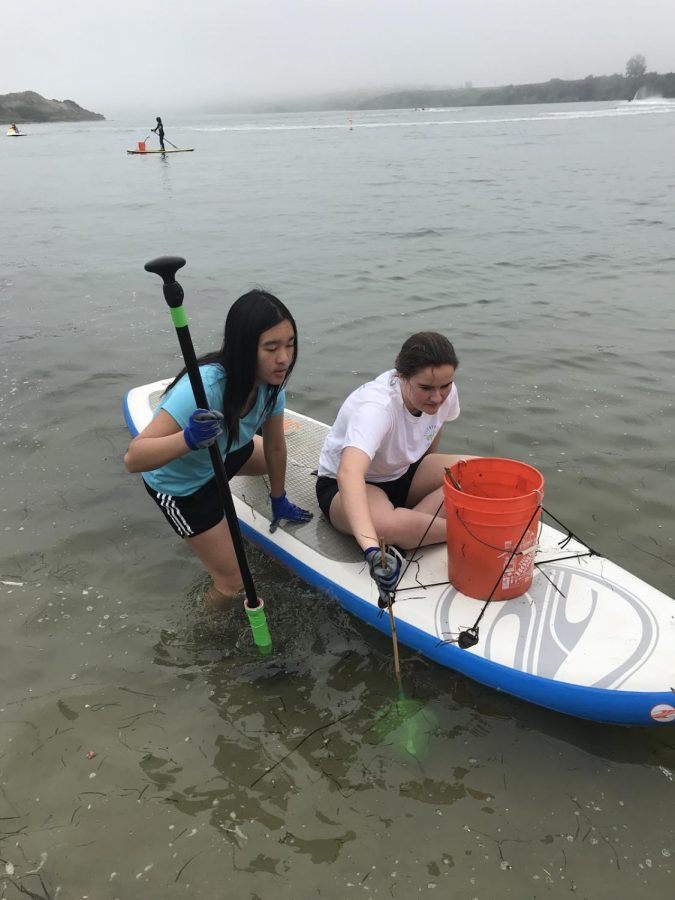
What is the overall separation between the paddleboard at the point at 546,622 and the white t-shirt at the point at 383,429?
52 cm

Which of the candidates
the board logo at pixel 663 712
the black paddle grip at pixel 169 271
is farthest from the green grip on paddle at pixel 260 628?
the board logo at pixel 663 712

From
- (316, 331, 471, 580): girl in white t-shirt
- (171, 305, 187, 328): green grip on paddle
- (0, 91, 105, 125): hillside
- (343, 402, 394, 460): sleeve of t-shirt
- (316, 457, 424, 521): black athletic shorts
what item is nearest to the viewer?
(171, 305, 187, 328): green grip on paddle

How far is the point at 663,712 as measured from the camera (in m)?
→ 2.89

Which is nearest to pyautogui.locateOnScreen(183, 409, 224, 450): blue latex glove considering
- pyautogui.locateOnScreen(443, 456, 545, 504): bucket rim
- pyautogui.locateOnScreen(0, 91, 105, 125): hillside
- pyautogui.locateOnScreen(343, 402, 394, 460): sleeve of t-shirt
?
pyautogui.locateOnScreen(343, 402, 394, 460): sleeve of t-shirt

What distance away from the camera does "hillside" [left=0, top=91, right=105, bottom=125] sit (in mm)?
103875

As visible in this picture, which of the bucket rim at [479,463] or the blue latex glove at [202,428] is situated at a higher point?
the blue latex glove at [202,428]

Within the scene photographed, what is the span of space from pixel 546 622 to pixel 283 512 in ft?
5.72

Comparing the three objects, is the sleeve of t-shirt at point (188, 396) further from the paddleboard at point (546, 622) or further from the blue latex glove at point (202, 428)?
the paddleboard at point (546, 622)

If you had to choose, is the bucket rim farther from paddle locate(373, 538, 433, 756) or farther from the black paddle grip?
the black paddle grip

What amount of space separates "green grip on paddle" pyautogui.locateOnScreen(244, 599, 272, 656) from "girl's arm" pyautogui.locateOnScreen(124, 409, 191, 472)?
0.96 metres

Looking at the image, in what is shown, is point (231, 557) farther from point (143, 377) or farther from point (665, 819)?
point (143, 377)

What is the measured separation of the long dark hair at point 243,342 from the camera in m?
3.06

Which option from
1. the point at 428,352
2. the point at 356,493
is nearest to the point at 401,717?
the point at 356,493

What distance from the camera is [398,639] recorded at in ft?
11.6
